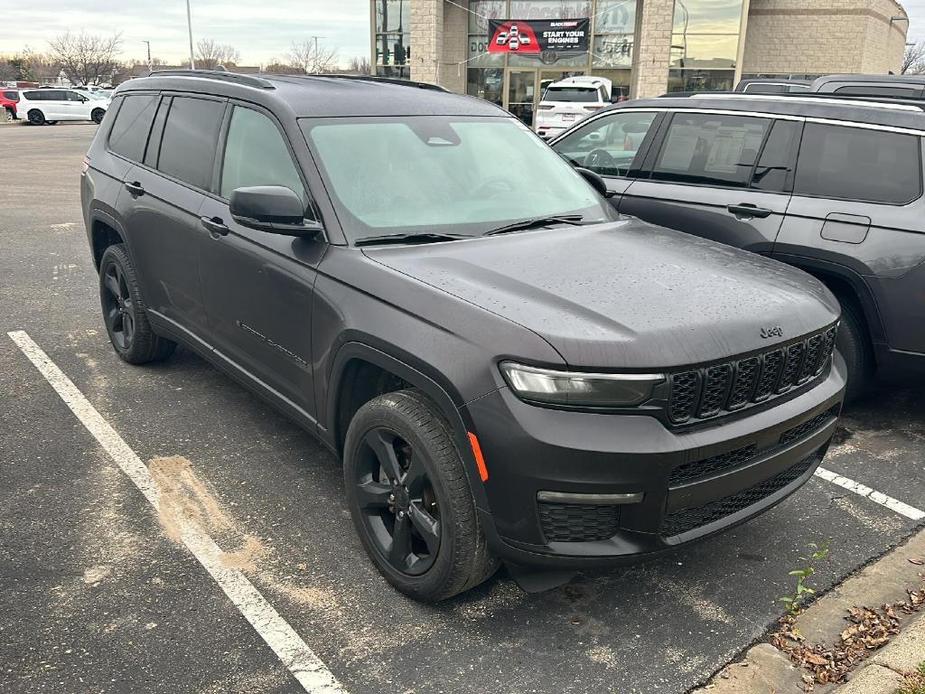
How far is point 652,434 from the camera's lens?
2.51 metres

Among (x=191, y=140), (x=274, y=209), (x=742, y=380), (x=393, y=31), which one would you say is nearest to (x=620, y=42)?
(x=393, y=31)

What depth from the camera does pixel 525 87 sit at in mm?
31062

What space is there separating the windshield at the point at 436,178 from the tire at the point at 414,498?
31.9 inches

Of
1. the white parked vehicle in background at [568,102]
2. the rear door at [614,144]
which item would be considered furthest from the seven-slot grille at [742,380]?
the white parked vehicle in background at [568,102]

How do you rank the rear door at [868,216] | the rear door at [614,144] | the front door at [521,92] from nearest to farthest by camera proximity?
the rear door at [868,216], the rear door at [614,144], the front door at [521,92]

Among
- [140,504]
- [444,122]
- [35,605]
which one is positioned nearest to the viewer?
[35,605]

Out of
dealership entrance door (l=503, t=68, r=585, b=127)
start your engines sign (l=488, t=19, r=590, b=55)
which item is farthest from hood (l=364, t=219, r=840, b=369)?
dealership entrance door (l=503, t=68, r=585, b=127)

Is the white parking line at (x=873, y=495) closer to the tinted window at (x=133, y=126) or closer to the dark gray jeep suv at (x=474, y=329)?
the dark gray jeep suv at (x=474, y=329)

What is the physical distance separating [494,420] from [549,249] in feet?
3.45

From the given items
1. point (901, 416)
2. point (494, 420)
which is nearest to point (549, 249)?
point (494, 420)

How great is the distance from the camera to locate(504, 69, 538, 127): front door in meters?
30.9

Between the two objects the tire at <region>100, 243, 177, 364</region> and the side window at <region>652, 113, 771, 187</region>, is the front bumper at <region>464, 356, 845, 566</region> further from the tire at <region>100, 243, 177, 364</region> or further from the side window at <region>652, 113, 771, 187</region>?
the tire at <region>100, 243, 177, 364</region>

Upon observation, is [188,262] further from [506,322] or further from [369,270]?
[506,322]

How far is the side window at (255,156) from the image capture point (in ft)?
11.9
